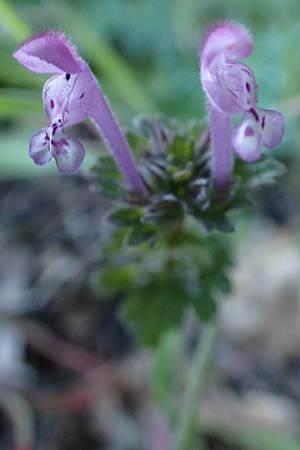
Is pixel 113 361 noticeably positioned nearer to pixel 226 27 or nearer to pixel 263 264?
pixel 263 264

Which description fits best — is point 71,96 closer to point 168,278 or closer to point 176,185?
point 176,185

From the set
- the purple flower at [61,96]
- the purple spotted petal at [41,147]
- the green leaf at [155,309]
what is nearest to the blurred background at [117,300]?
the green leaf at [155,309]

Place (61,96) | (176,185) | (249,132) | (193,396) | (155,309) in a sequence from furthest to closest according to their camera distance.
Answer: (193,396) < (155,309) < (176,185) < (61,96) < (249,132)

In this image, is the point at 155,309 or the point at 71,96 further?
the point at 155,309

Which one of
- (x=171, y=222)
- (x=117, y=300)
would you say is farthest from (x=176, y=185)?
(x=117, y=300)

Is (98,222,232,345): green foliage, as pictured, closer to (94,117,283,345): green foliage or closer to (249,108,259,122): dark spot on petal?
(94,117,283,345): green foliage

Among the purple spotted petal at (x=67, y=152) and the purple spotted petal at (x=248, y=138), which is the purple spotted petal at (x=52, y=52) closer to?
the purple spotted petal at (x=67, y=152)

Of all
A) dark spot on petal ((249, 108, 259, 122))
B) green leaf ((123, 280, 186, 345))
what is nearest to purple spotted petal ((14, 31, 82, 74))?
dark spot on petal ((249, 108, 259, 122))
